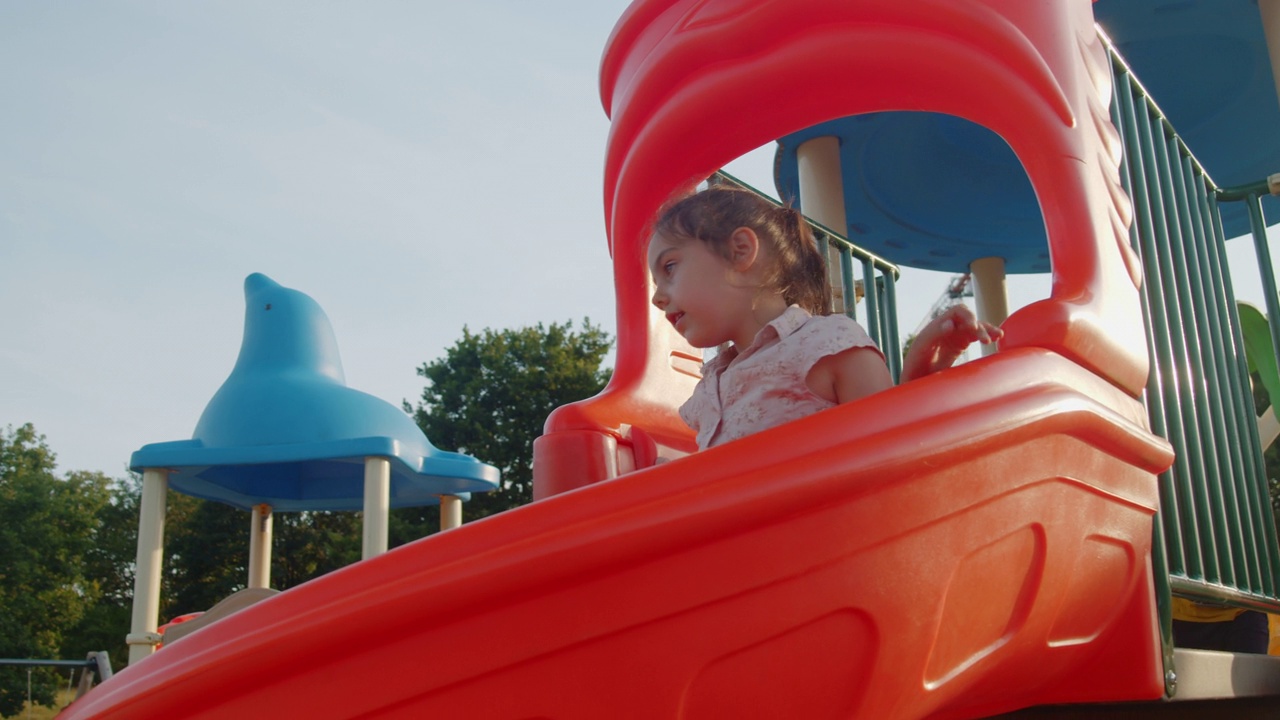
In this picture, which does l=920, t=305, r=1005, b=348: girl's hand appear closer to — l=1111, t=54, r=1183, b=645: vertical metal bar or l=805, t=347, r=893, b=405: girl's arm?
l=805, t=347, r=893, b=405: girl's arm

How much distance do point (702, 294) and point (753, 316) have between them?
114 millimetres

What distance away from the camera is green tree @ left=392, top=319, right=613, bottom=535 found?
824 inches

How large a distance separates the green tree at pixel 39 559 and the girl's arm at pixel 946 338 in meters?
23.1

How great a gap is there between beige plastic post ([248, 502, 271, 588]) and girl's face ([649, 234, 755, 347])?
709 cm

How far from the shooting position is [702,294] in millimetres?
1902

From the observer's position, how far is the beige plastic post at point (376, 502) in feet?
22.1

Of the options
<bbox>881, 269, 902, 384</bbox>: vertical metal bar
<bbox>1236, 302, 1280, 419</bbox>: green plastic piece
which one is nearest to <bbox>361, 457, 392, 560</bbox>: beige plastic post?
<bbox>881, 269, 902, 384</bbox>: vertical metal bar

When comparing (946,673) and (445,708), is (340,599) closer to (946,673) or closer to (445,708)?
(445,708)

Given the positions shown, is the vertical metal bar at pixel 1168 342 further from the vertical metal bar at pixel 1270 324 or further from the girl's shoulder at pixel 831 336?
the girl's shoulder at pixel 831 336

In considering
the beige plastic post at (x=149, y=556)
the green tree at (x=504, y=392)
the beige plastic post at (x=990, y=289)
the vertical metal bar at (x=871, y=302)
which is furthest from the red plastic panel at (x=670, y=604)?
the green tree at (x=504, y=392)

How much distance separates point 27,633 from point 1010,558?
24291 mm

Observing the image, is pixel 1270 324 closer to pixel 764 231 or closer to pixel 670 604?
pixel 764 231

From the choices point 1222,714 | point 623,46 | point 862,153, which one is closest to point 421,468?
point 862,153

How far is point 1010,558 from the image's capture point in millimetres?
1313
